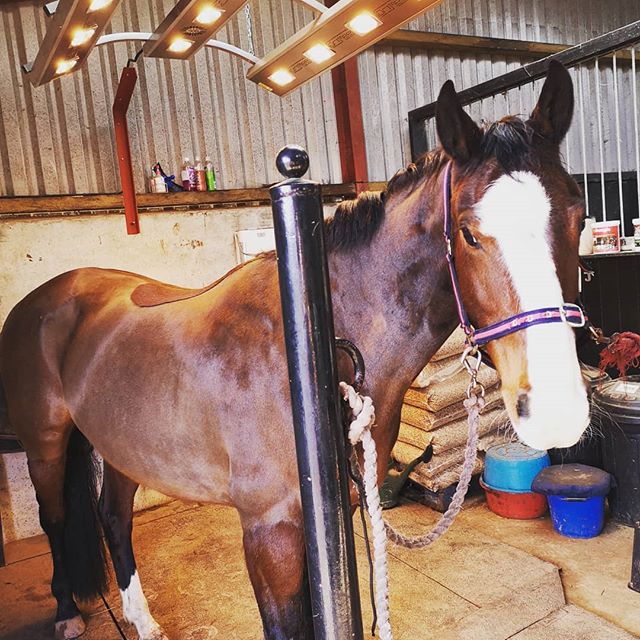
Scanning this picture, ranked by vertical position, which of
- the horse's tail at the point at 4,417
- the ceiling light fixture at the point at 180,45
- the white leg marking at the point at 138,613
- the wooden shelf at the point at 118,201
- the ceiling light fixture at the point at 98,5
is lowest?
the white leg marking at the point at 138,613

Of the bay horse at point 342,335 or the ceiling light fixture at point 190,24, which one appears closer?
the bay horse at point 342,335

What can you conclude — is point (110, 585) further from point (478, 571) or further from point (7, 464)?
point (478, 571)

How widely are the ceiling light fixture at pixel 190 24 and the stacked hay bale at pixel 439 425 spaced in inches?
84.8

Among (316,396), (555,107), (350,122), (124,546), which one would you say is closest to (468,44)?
(350,122)

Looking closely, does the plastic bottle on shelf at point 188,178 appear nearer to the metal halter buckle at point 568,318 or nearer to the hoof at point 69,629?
the hoof at point 69,629

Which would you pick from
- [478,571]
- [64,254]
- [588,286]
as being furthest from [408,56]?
[478,571]

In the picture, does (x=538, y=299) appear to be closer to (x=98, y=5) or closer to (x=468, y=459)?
(x=468, y=459)

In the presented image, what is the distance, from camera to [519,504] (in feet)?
10.9

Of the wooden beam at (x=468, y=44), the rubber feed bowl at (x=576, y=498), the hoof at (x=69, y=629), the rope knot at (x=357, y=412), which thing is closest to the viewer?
the rope knot at (x=357, y=412)

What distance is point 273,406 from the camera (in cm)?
148

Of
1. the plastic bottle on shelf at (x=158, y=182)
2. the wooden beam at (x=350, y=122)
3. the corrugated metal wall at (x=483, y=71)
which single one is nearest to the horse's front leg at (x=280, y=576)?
the plastic bottle on shelf at (x=158, y=182)

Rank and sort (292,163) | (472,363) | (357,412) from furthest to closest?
(472,363)
(357,412)
(292,163)

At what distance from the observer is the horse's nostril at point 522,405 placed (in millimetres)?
1078

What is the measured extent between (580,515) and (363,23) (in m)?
2.71
